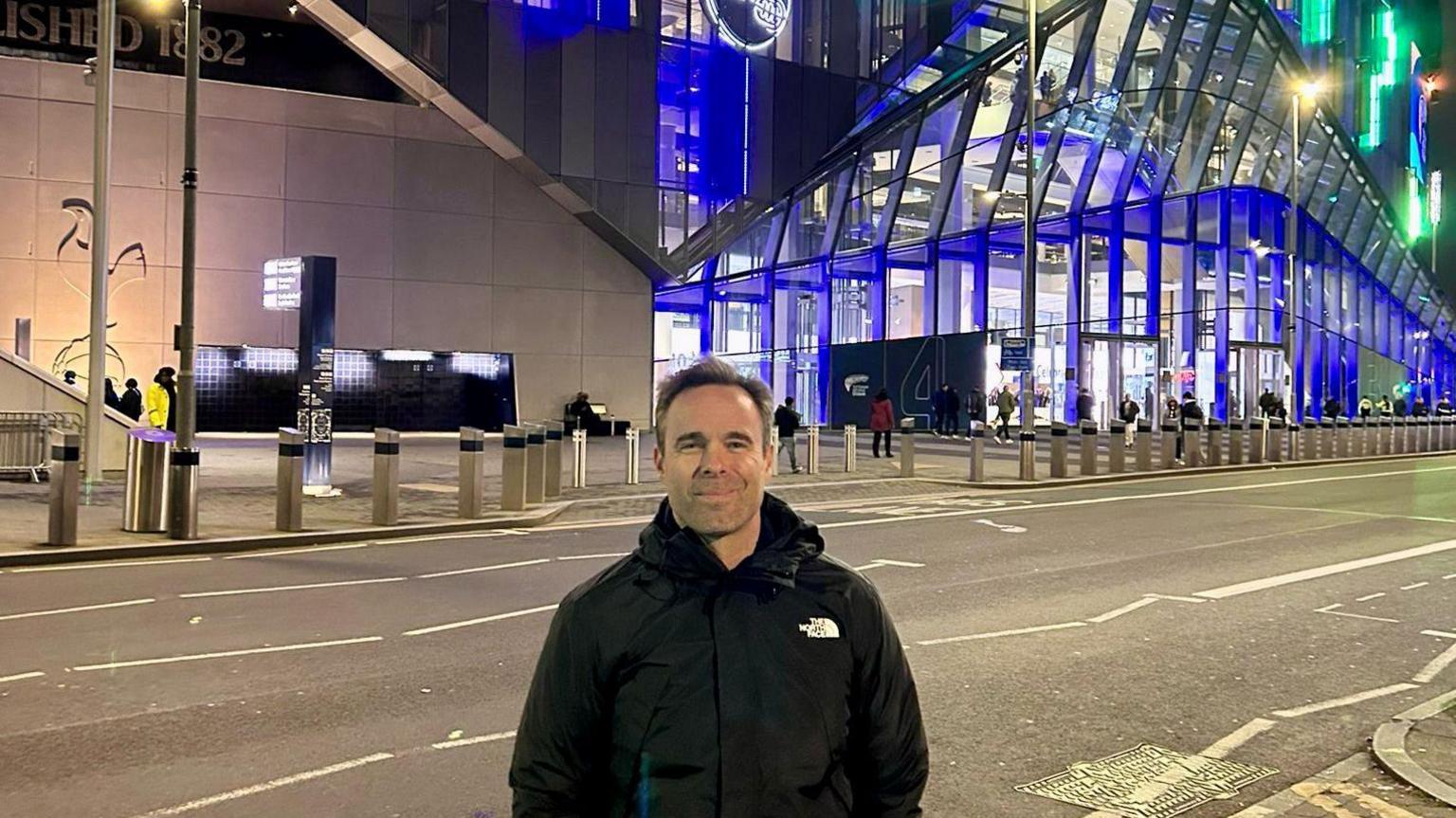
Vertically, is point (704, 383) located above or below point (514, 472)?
above

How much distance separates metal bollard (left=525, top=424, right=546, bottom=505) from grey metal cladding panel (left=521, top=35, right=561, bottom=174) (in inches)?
656

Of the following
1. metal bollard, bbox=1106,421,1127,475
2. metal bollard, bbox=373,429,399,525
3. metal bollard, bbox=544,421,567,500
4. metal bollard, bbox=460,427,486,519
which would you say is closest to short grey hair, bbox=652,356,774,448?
metal bollard, bbox=373,429,399,525

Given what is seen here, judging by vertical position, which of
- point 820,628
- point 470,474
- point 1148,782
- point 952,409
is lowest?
point 1148,782

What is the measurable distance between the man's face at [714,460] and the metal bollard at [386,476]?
39.8 feet

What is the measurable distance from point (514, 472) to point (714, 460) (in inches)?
539

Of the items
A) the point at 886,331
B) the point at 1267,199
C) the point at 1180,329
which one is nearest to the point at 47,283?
the point at 886,331

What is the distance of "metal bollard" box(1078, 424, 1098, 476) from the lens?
23.0m

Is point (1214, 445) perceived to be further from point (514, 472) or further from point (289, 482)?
point (289, 482)

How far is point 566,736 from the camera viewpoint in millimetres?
2275

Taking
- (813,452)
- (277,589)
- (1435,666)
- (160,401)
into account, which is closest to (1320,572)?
(1435,666)

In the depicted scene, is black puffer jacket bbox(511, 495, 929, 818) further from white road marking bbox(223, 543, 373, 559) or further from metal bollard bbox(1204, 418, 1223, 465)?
metal bollard bbox(1204, 418, 1223, 465)

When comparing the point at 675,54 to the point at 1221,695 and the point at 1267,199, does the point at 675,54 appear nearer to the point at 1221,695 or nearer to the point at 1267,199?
the point at 1267,199

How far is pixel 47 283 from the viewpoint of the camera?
29.7 metres

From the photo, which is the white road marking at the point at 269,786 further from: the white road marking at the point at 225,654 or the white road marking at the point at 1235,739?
the white road marking at the point at 1235,739
